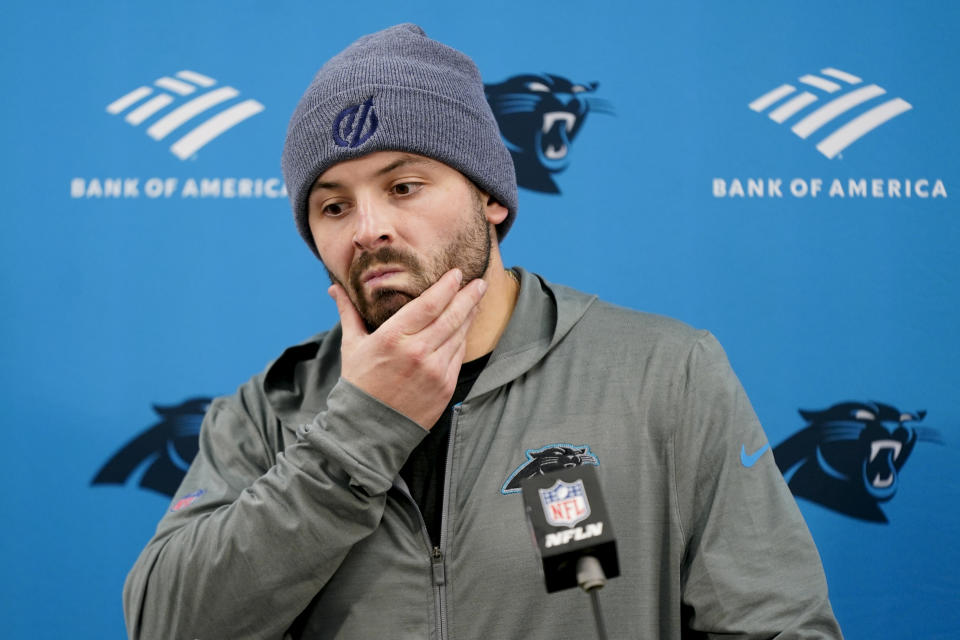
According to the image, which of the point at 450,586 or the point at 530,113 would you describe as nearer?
the point at 450,586

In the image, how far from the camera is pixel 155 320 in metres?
1.83

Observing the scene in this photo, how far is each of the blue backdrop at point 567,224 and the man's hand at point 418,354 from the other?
25.6 inches

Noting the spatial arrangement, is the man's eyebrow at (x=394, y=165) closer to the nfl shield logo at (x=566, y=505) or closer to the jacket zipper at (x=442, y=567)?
the jacket zipper at (x=442, y=567)

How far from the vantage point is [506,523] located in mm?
1136

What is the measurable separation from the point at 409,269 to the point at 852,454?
0.98 m

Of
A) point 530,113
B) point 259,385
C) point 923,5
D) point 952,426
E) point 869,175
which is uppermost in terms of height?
point 923,5

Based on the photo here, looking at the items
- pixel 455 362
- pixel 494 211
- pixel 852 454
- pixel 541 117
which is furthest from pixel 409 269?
pixel 852 454

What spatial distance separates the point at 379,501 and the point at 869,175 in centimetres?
119

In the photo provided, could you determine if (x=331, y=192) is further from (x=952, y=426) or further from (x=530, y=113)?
(x=952, y=426)

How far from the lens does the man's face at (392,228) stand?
1.21 metres

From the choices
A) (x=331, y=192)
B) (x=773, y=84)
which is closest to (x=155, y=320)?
(x=331, y=192)

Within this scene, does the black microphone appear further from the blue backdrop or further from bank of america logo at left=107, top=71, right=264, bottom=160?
bank of america logo at left=107, top=71, right=264, bottom=160

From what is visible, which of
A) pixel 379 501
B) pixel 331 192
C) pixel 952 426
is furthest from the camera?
pixel 952 426

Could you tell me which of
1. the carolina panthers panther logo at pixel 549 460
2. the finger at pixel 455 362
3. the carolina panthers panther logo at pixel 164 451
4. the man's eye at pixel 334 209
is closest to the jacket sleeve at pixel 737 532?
the carolina panthers panther logo at pixel 549 460
